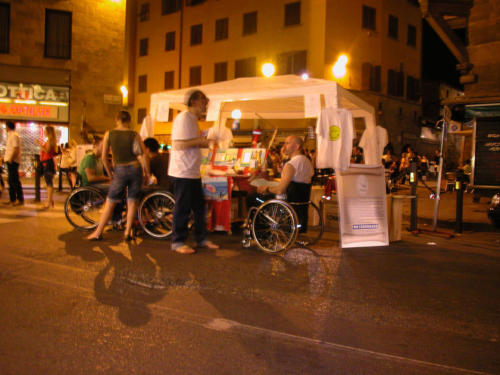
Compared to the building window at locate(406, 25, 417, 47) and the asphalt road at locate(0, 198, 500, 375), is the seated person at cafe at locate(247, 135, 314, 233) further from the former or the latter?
the building window at locate(406, 25, 417, 47)

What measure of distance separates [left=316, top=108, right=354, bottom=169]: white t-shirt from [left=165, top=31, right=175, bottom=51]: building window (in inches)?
1314

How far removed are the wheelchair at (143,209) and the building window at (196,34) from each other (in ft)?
99.8

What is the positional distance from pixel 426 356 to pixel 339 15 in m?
28.8

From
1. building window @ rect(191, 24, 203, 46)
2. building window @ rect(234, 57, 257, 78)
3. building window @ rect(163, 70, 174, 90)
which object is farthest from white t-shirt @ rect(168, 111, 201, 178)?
building window @ rect(163, 70, 174, 90)

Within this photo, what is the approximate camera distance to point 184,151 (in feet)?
19.7

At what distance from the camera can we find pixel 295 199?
6621mm

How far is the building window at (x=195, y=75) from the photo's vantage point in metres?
35.7

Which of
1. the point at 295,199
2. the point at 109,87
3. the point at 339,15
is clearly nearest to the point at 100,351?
the point at 295,199

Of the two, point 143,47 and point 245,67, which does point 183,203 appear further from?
point 143,47

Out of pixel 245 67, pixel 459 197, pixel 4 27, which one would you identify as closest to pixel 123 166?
pixel 459 197

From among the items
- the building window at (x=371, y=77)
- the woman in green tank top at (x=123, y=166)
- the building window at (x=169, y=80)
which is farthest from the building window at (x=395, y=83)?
the woman in green tank top at (x=123, y=166)

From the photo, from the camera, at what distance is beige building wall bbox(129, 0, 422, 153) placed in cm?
2891

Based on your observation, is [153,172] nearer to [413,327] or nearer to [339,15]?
[413,327]

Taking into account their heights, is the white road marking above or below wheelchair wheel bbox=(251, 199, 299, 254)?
below
